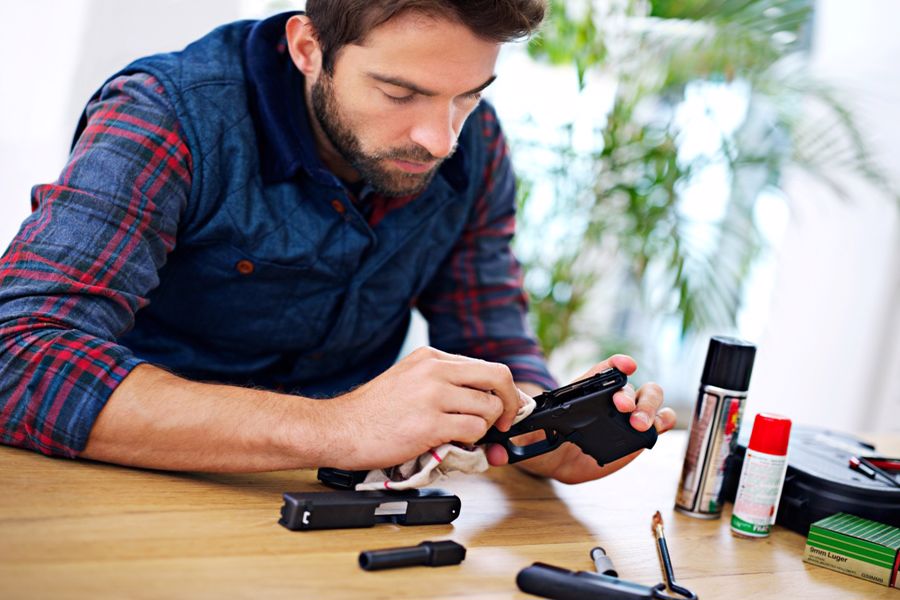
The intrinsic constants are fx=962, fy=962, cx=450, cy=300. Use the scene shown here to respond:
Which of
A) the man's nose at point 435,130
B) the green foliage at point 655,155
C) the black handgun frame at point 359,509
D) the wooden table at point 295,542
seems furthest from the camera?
the green foliage at point 655,155

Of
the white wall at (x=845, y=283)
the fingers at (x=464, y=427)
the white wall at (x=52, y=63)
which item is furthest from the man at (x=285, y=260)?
the white wall at (x=845, y=283)

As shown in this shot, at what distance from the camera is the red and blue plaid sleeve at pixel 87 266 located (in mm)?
1039

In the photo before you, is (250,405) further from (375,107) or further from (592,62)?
(592,62)

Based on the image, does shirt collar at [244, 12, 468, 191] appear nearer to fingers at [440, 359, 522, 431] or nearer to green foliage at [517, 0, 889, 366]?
fingers at [440, 359, 522, 431]

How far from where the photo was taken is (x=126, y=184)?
1.16m

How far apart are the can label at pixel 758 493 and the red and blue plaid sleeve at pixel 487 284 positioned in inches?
21.0

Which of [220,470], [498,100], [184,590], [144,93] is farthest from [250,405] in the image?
[498,100]

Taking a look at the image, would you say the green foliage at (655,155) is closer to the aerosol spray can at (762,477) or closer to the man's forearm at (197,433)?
the aerosol spray can at (762,477)

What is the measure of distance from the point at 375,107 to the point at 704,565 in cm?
72

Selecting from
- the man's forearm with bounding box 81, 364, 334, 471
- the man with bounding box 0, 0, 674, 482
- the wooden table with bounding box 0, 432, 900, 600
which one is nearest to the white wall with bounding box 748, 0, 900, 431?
the man with bounding box 0, 0, 674, 482

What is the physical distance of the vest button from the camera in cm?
139

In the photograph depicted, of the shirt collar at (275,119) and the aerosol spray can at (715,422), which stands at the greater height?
the shirt collar at (275,119)

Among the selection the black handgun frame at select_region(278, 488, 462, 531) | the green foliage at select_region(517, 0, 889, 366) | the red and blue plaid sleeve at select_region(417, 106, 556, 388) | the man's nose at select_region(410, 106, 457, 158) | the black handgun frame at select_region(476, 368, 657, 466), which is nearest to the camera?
the black handgun frame at select_region(278, 488, 462, 531)

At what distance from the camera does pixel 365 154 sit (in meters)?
1.37
